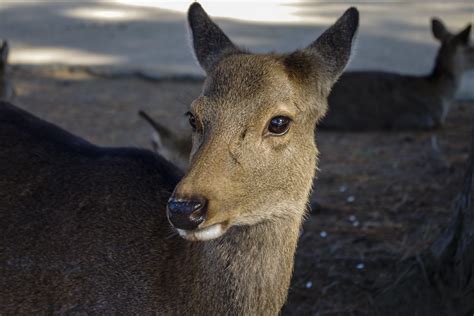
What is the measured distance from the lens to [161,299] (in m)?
3.86

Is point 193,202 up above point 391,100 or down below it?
above

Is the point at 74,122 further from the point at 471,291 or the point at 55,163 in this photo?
the point at 471,291

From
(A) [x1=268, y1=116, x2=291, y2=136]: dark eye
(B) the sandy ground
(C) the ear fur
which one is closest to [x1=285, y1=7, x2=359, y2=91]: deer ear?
(A) [x1=268, y1=116, x2=291, y2=136]: dark eye

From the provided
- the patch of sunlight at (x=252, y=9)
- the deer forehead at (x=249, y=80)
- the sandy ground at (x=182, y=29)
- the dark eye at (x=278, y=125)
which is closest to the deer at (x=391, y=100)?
the sandy ground at (x=182, y=29)

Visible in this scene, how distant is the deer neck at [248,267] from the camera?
370 cm

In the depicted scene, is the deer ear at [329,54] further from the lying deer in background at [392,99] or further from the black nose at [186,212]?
the lying deer in background at [392,99]

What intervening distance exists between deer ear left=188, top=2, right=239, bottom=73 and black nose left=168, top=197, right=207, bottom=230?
3.45ft

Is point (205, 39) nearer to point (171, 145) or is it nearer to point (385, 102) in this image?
point (171, 145)

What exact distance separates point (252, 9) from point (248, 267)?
902 centimetres

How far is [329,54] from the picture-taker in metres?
3.89

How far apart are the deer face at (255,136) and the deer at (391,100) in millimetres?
4775

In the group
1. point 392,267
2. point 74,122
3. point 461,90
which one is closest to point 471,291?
point 392,267

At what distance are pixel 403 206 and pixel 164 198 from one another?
2.64 meters

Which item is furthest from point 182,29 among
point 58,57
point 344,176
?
point 344,176
